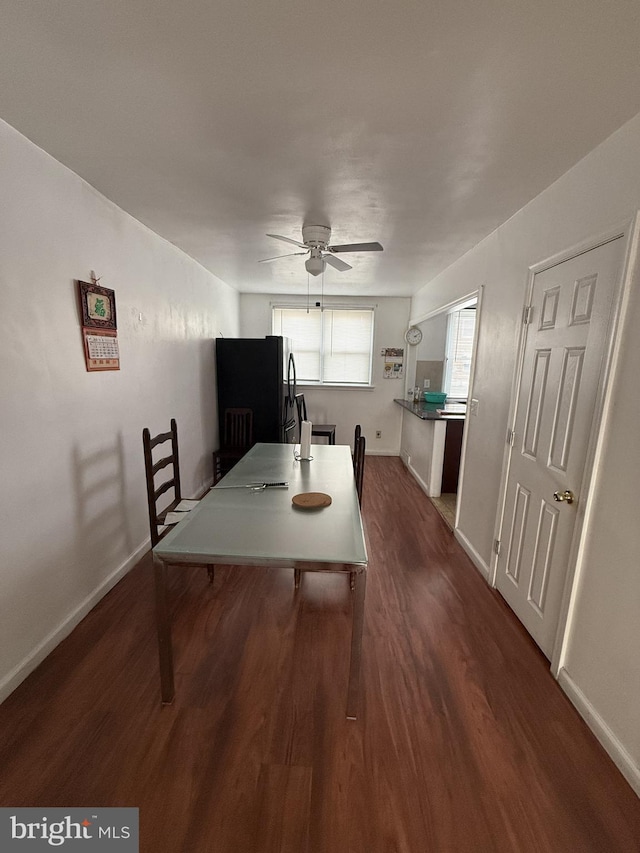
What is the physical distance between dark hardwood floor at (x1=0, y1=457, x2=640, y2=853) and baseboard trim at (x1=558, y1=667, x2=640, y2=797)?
32mm

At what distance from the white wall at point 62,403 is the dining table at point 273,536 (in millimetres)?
714

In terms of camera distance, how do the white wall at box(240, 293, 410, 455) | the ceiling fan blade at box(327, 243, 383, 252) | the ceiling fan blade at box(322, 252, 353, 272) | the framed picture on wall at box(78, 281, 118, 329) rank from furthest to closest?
the white wall at box(240, 293, 410, 455), the ceiling fan blade at box(322, 252, 353, 272), the ceiling fan blade at box(327, 243, 383, 252), the framed picture on wall at box(78, 281, 118, 329)

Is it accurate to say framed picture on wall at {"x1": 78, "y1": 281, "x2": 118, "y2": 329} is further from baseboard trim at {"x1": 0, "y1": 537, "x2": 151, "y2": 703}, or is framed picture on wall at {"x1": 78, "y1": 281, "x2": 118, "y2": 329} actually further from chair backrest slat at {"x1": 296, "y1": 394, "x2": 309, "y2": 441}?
chair backrest slat at {"x1": 296, "y1": 394, "x2": 309, "y2": 441}

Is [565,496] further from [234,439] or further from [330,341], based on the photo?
[330,341]

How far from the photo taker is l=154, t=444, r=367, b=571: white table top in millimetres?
1321

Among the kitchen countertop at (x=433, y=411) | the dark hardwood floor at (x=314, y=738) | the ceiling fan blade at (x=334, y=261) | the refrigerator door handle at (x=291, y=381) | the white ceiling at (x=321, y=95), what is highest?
the white ceiling at (x=321, y=95)

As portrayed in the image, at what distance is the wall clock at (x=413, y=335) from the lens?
5.03 metres

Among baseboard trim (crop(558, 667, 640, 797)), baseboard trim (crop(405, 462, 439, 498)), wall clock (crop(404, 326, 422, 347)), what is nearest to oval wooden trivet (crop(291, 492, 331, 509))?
baseboard trim (crop(558, 667, 640, 797))

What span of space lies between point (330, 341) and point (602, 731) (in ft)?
15.8

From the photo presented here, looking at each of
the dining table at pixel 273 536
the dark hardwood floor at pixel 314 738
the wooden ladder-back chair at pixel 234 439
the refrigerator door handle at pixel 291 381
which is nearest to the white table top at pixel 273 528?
the dining table at pixel 273 536

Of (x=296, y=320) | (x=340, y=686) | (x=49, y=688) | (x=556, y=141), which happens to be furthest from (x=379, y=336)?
(x=49, y=688)

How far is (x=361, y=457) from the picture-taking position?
7.64ft

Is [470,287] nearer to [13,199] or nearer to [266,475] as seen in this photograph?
[266,475]

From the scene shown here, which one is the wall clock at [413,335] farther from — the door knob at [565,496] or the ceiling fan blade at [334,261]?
the door knob at [565,496]
